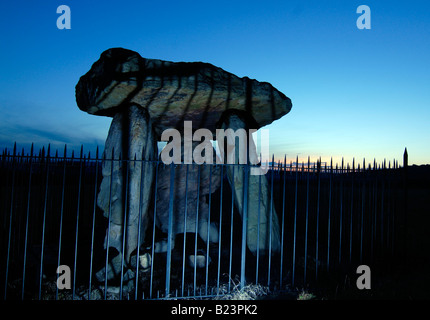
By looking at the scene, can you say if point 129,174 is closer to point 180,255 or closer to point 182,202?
point 180,255

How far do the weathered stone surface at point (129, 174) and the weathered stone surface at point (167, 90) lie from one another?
42cm

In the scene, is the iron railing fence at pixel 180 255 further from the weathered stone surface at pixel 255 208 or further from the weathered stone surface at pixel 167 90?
the weathered stone surface at pixel 167 90

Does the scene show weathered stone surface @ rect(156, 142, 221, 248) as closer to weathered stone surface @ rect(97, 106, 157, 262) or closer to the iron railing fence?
the iron railing fence

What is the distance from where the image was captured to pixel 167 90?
633 cm

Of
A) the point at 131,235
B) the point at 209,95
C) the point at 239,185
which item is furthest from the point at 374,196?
the point at 131,235

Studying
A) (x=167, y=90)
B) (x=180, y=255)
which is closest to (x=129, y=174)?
(x=167, y=90)

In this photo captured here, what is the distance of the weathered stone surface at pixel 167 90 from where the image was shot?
607cm

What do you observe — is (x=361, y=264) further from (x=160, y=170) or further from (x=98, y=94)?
(x=98, y=94)

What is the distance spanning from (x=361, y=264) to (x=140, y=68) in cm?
601

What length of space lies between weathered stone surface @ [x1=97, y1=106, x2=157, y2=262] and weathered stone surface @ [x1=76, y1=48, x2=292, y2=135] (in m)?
0.42

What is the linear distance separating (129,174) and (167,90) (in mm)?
2010

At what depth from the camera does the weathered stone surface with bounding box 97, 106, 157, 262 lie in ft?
21.5

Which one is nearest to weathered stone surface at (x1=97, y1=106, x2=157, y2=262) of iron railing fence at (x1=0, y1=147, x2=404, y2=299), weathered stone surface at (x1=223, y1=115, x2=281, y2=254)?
iron railing fence at (x1=0, y1=147, x2=404, y2=299)

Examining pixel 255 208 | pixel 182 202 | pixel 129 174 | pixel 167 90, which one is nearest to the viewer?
pixel 167 90
